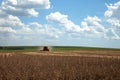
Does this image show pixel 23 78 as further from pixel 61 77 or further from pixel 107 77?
pixel 107 77

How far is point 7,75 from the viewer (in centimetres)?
1228

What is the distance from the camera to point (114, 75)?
42.8 ft

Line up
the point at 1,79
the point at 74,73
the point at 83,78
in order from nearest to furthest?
the point at 1,79 → the point at 83,78 → the point at 74,73

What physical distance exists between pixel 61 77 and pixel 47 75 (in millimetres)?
810

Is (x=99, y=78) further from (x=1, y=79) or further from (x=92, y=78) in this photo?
(x=1, y=79)

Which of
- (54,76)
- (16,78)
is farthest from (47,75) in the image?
(16,78)

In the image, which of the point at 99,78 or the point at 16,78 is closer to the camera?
the point at 16,78

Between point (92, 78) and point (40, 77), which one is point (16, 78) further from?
point (92, 78)

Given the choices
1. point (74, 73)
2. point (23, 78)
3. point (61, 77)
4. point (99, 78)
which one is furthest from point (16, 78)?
point (99, 78)

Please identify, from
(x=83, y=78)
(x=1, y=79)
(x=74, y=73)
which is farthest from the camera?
(x=74, y=73)

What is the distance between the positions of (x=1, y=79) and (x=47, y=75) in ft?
6.90

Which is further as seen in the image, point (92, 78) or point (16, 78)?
point (92, 78)

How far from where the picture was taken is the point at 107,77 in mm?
12289

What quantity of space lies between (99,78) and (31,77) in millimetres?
3130
